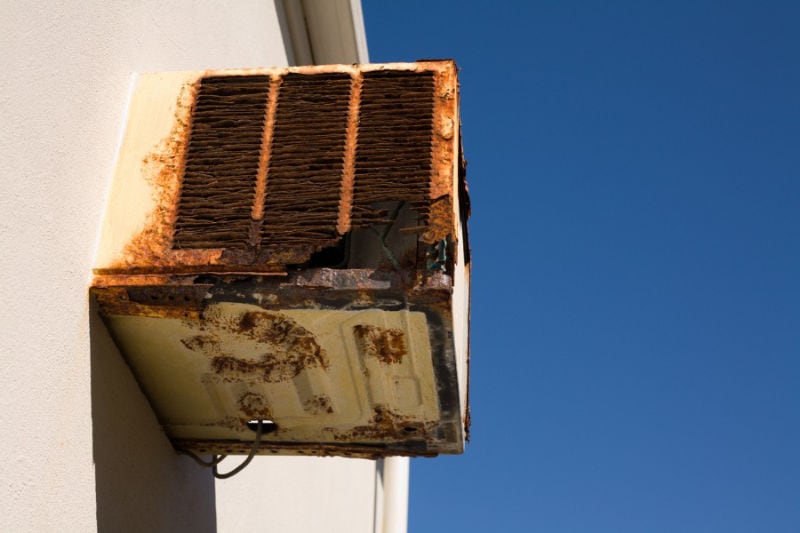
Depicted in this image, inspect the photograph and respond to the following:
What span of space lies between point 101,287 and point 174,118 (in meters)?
0.59

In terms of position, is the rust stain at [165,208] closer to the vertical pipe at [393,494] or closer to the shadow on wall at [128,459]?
the shadow on wall at [128,459]

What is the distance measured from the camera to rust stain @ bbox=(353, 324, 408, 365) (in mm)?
2957

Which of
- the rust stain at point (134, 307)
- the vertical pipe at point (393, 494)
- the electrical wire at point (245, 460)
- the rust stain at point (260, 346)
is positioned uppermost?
the rust stain at point (134, 307)

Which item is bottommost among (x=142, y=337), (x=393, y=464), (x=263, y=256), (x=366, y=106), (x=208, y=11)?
(x=393, y=464)

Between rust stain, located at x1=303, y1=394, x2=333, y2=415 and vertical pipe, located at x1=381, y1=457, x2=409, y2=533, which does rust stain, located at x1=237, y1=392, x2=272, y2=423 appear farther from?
vertical pipe, located at x1=381, y1=457, x2=409, y2=533

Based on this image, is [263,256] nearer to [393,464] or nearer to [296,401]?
[296,401]

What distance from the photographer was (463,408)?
365 centimetres

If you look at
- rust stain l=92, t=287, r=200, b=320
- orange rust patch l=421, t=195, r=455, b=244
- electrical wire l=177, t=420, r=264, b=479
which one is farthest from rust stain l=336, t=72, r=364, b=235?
electrical wire l=177, t=420, r=264, b=479

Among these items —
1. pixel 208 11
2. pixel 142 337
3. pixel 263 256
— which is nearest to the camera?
pixel 263 256

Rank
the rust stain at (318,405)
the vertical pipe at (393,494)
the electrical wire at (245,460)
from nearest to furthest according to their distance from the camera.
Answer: the rust stain at (318,405), the electrical wire at (245,460), the vertical pipe at (393,494)

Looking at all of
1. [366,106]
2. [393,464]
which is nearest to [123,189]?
[366,106]

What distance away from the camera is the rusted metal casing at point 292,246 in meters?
2.85

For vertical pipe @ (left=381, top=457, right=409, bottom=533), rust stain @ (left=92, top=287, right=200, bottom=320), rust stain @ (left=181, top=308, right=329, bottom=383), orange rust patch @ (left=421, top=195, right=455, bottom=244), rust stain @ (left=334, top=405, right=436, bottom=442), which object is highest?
orange rust patch @ (left=421, top=195, right=455, bottom=244)

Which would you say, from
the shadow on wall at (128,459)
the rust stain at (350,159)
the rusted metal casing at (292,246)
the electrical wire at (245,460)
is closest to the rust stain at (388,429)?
the rusted metal casing at (292,246)
